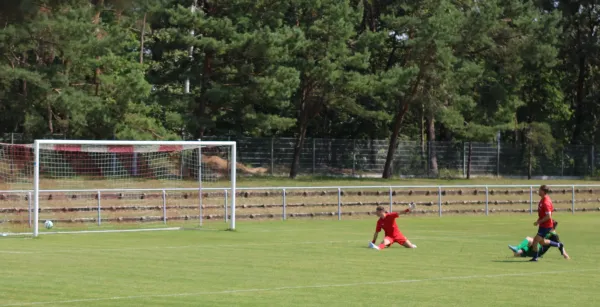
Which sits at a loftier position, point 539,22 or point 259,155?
point 539,22

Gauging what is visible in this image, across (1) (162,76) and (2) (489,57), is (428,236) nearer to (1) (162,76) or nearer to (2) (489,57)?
(1) (162,76)

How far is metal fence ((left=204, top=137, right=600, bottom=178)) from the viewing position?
54812mm

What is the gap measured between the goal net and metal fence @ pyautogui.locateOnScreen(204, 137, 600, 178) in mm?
14931

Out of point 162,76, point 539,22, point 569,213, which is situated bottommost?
point 569,213

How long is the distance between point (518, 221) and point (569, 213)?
24.9ft

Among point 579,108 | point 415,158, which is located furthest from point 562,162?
point 415,158

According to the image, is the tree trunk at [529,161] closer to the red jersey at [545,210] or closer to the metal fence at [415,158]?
the metal fence at [415,158]

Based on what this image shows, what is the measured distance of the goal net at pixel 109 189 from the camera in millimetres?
32688

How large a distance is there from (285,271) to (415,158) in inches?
1743

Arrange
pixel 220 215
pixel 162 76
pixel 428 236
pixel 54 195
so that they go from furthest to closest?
pixel 162 76 < pixel 220 215 < pixel 54 195 < pixel 428 236

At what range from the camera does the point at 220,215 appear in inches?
1468

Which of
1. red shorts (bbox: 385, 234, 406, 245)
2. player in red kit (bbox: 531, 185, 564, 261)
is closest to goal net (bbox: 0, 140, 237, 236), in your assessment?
red shorts (bbox: 385, 234, 406, 245)

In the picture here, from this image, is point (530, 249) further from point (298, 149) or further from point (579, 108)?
point (579, 108)

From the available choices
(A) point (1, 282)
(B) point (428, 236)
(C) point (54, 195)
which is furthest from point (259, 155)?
(A) point (1, 282)
